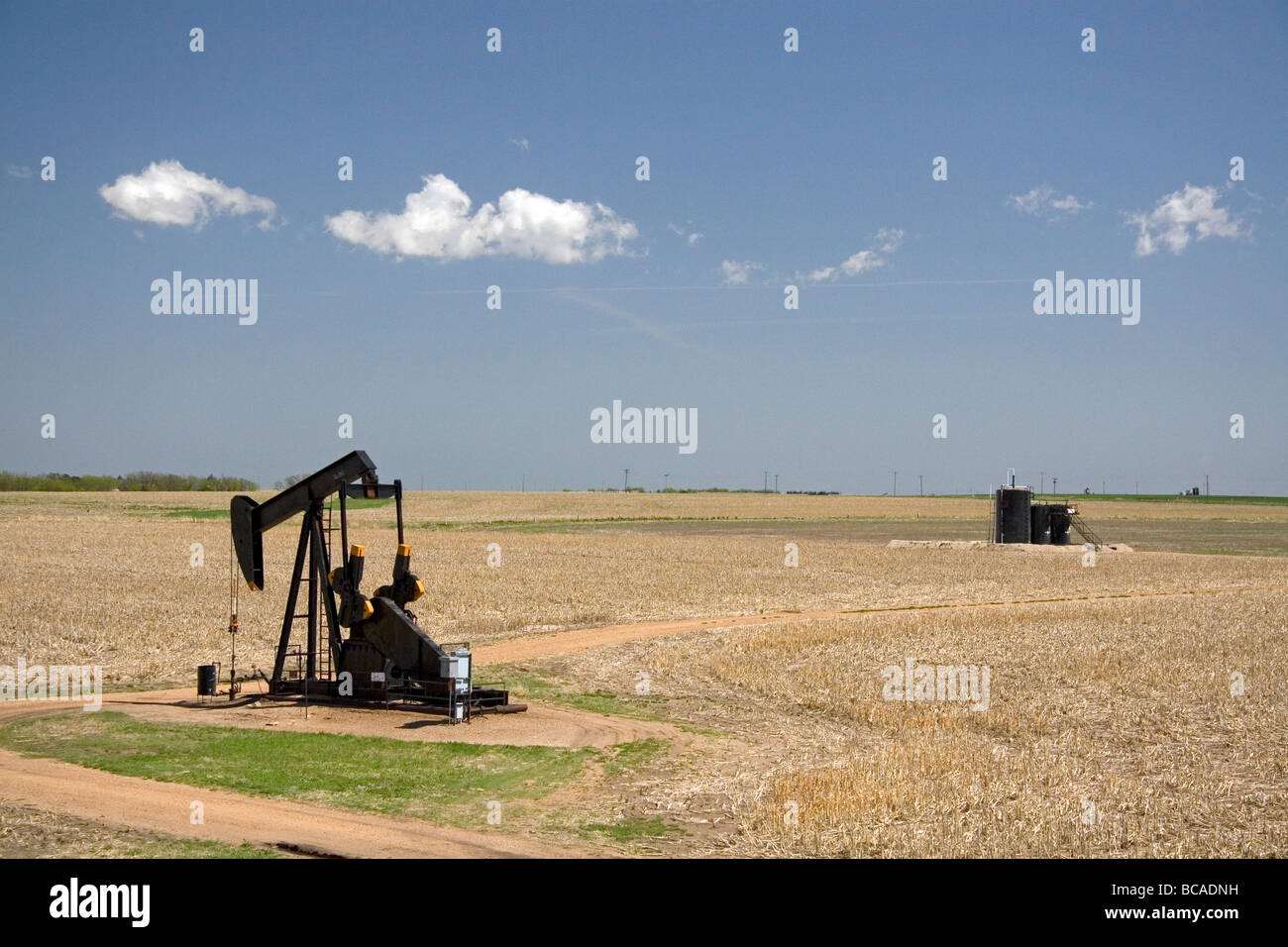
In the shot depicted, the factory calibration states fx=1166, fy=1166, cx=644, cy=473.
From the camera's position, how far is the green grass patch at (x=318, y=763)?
12.6m

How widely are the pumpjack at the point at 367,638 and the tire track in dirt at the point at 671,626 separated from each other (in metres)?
4.75

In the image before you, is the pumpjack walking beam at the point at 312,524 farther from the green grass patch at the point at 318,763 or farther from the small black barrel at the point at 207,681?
the green grass patch at the point at 318,763

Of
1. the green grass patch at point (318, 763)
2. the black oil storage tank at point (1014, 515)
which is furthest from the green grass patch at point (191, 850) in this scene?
the black oil storage tank at point (1014, 515)

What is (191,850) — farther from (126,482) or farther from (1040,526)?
(126,482)

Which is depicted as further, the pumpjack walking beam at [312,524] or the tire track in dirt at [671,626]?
the tire track in dirt at [671,626]

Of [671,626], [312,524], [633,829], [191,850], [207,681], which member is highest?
[312,524]

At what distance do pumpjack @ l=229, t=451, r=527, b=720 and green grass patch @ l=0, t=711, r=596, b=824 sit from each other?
6.31ft

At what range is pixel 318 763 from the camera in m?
14.1

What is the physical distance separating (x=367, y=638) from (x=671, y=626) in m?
11.7

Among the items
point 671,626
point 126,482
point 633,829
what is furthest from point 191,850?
point 126,482

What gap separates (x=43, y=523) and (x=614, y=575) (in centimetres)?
5026

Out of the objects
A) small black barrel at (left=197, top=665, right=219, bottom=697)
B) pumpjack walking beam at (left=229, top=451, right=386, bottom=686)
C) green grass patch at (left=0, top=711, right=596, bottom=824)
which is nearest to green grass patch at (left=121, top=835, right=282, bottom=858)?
green grass patch at (left=0, top=711, right=596, bottom=824)

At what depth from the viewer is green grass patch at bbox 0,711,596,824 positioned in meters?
12.6

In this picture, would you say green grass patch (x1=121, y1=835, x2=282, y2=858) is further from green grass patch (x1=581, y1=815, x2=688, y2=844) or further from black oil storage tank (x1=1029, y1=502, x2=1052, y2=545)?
black oil storage tank (x1=1029, y1=502, x2=1052, y2=545)
